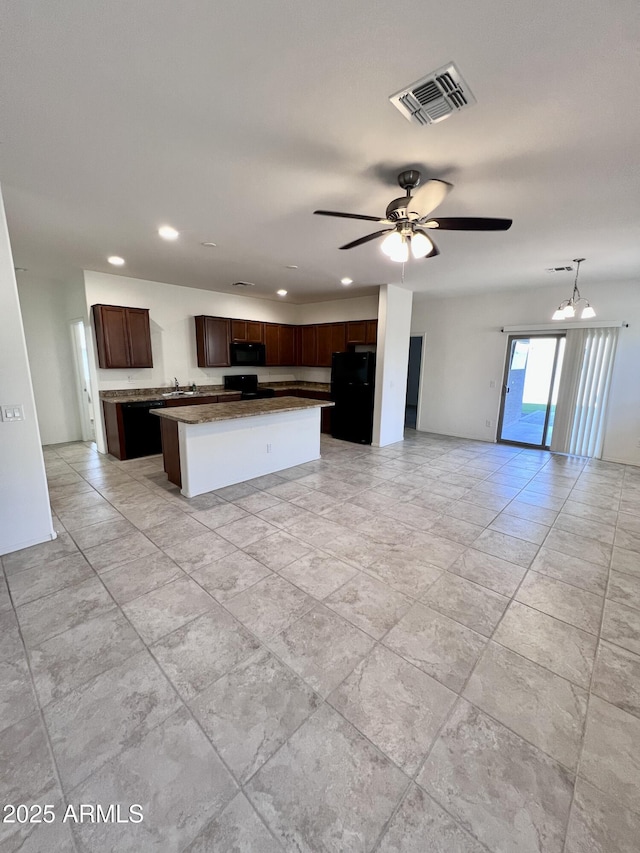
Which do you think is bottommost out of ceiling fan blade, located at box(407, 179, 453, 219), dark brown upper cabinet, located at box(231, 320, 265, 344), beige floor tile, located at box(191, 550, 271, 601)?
beige floor tile, located at box(191, 550, 271, 601)

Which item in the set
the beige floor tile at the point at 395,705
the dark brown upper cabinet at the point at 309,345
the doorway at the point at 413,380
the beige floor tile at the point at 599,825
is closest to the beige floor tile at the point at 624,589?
the beige floor tile at the point at 599,825

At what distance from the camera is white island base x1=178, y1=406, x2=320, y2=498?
12.3ft

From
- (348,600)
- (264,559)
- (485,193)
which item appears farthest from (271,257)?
(348,600)

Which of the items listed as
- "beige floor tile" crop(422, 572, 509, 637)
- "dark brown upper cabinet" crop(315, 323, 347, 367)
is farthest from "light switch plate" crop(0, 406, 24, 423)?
"dark brown upper cabinet" crop(315, 323, 347, 367)

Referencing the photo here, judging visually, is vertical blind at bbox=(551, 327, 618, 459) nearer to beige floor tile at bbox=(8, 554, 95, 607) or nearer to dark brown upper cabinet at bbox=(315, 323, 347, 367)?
dark brown upper cabinet at bbox=(315, 323, 347, 367)

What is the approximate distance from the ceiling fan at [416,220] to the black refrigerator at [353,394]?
138 inches

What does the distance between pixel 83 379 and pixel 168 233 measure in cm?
376

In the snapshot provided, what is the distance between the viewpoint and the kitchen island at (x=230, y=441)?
3.72 metres

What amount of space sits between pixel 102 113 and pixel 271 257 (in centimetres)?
245

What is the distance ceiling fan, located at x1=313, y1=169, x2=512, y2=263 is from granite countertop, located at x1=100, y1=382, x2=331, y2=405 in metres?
4.03

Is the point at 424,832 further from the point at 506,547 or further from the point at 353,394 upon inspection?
the point at 353,394

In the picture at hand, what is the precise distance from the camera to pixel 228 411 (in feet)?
12.9

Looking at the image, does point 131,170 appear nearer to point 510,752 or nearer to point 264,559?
point 264,559

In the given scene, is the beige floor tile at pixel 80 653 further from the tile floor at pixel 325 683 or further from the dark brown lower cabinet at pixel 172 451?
the dark brown lower cabinet at pixel 172 451
